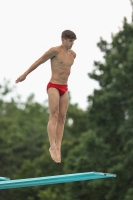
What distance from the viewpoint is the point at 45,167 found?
173 ft

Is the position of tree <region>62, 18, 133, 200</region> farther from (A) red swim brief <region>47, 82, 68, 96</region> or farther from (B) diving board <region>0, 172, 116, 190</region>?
(B) diving board <region>0, 172, 116, 190</region>

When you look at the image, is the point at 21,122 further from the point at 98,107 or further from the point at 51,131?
the point at 51,131

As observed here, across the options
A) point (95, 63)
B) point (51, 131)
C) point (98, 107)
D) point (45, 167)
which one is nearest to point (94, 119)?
point (98, 107)

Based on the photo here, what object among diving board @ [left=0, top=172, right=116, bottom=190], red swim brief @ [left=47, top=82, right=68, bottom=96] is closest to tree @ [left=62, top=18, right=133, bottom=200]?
red swim brief @ [left=47, top=82, right=68, bottom=96]

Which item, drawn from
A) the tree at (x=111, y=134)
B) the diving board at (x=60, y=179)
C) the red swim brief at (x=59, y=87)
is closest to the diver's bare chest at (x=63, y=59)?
the red swim brief at (x=59, y=87)

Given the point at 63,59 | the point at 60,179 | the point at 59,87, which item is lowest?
the point at 60,179

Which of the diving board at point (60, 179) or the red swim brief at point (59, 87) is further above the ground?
the red swim brief at point (59, 87)

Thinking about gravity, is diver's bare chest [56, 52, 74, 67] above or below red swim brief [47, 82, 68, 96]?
above

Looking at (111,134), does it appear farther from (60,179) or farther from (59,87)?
(60,179)

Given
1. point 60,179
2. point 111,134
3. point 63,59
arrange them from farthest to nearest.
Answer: point 111,134 < point 63,59 < point 60,179

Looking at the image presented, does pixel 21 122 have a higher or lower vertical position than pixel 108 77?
lower

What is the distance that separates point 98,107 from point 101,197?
4652 millimetres

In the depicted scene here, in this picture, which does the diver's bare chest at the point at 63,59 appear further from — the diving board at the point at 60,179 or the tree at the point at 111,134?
the tree at the point at 111,134

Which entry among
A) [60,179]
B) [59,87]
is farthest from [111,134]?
[60,179]
